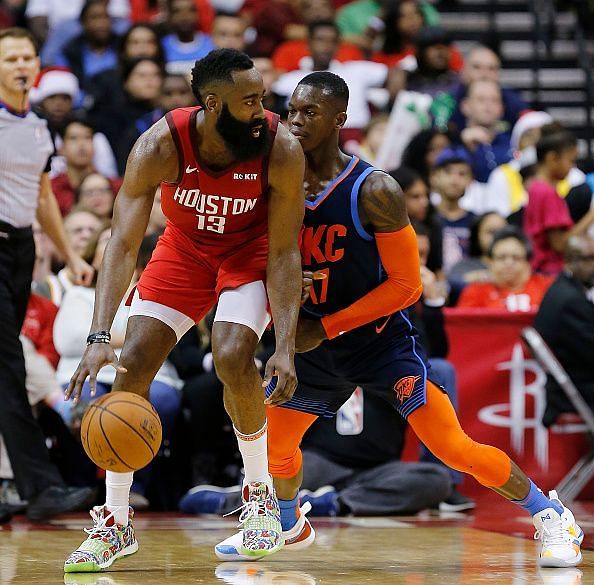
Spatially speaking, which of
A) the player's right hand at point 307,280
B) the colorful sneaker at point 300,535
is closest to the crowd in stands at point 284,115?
the colorful sneaker at point 300,535

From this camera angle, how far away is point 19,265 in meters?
6.93

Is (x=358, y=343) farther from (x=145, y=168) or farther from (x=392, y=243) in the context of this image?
(x=145, y=168)

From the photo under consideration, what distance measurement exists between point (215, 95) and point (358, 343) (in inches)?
49.5

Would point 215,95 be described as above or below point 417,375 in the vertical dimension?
above

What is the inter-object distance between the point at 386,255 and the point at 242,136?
2.67ft

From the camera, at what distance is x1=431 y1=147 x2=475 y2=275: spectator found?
10.3 metres

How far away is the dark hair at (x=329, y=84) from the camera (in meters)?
5.30

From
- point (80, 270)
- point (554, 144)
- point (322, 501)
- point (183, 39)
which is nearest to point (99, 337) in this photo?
point (80, 270)

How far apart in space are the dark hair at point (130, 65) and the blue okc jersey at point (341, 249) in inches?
244

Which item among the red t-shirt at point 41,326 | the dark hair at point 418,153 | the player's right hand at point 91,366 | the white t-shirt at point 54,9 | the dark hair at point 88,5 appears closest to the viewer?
the player's right hand at point 91,366

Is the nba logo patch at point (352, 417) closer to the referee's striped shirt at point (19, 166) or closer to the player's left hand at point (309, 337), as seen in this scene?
the referee's striped shirt at point (19, 166)

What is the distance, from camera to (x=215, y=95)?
489 centimetres

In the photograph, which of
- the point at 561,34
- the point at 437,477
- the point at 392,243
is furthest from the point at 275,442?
the point at 561,34

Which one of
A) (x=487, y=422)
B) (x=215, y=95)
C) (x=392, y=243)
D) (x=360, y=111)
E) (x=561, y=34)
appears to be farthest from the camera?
(x=561, y=34)
